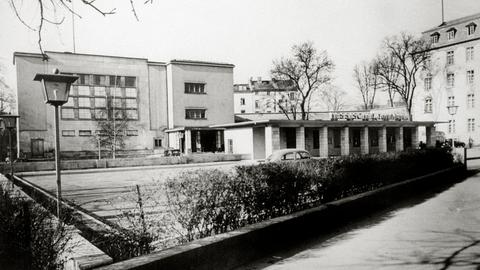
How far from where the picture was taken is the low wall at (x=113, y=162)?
28.2 meters

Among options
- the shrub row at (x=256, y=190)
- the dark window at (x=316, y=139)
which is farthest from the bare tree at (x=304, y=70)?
the shrub row at (x=256, y=190)

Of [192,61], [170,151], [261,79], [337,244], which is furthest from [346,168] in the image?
[261,79]

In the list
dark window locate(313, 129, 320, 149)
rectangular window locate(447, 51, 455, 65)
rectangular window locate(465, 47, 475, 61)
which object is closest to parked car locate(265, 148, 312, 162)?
dark window locate(313, 129, 320, 149)

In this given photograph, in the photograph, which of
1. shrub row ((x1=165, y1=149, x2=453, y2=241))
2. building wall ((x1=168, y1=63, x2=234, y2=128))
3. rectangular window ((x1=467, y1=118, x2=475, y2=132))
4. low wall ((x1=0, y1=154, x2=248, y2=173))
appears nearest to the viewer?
shrub row ((x1=165, y1=149, x2=453, y2=241))

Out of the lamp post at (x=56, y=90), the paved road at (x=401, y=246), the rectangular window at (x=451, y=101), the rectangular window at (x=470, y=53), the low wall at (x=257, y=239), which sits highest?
the rectangular window at (x=470, y=53)

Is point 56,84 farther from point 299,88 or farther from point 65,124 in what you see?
point 299,88

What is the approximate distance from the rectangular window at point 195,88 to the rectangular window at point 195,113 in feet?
7.98

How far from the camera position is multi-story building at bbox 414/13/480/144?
35469mm

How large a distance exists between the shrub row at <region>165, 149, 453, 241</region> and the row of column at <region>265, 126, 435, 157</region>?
79.2 feet

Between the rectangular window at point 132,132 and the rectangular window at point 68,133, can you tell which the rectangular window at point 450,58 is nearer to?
the rectangular window at point 132,132

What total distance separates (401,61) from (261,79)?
2009 inches

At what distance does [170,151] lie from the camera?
42.5 metres

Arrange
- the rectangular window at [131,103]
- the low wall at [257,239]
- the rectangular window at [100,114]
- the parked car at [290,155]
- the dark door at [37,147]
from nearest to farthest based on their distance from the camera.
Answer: the low wall at [257,239], the parked car at [290,155], the dark door at [37,147], the rectangular window at [100,114], the rectangular window at [131,103]

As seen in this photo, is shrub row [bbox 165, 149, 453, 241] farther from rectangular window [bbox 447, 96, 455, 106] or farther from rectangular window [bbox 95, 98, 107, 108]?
rectangular window [bbox 447, 96, 455, 106]
